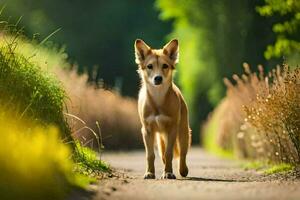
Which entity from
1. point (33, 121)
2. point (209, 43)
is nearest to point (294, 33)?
point (33, 121)

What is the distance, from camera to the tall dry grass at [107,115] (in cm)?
1936

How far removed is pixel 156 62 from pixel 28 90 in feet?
6.86

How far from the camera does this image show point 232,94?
19.4 meters

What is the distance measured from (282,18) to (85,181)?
1847cm

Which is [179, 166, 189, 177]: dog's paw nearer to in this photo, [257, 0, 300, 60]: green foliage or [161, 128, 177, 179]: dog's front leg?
[161, 128, 177, 179]: dog's front leg

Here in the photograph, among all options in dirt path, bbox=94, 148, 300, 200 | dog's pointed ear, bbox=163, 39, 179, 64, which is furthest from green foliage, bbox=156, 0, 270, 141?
dirt path, bbox=94, 148, 300, 200

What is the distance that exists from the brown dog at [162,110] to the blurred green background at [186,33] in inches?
109

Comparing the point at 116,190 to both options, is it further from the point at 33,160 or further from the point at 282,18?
the point at 282,18

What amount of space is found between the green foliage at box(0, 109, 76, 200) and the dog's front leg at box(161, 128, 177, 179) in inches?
96.2

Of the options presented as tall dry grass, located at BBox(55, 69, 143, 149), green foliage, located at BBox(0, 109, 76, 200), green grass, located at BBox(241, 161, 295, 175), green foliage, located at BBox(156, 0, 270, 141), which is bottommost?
green foliage, located at BBox(0, 109, 76, 200)

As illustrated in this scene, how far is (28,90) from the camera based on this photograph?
10.9 meters

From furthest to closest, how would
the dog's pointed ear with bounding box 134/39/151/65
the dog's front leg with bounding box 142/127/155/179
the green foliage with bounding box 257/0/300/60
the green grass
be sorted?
the green foliage with bounding box 257/0/300/60 → the green grass → the dog's pointed ear with bounding box 134/39/151/65 → the dog's front leg with bounding box 142/127/155/179

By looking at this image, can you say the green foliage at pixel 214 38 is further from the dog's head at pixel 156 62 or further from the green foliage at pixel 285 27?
the dog's head at pixel 156 62

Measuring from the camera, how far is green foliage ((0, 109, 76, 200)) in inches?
306
